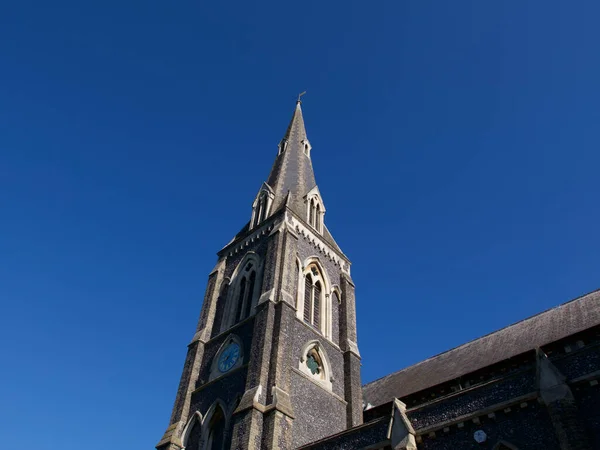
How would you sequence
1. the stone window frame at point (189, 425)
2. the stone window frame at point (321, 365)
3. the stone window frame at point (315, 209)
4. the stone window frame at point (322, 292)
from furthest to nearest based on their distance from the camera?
1. the stone window frame at point (315, 209)
2. the stone window frame at point (322, 292)
3. the stone window frame at point (321, 365)
4. the stone window frame at point (189, 425)

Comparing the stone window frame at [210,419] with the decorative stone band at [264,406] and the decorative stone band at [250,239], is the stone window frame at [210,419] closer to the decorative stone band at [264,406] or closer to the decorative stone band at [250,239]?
the decorative stone band at [264,406]

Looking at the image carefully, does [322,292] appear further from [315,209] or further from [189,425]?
[189,425]

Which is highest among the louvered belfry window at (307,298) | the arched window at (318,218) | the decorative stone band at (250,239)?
the arched window at (318,218)

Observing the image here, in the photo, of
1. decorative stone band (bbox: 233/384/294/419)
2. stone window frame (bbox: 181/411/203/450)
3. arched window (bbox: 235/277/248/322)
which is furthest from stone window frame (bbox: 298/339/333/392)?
stone window frame (bbox: 181/411/203/450)

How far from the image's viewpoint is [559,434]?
11.0 meters

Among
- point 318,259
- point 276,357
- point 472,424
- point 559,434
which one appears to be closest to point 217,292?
point 318,259

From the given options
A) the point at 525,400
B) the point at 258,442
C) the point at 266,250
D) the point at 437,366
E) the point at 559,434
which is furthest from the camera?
the point at 266,250

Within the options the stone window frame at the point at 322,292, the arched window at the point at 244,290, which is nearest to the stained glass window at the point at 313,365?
the stone window frame at the point at 322,292

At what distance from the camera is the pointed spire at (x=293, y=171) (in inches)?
1121

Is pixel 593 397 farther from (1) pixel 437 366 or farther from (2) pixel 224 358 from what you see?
(2) pixel 224 358

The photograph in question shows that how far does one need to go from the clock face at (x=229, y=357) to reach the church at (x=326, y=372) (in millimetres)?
66

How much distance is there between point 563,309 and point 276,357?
1192 centimetres

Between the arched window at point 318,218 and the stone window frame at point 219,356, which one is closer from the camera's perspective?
the stone window frame at point 219,356

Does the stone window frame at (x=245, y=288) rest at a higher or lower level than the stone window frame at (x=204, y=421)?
higher
